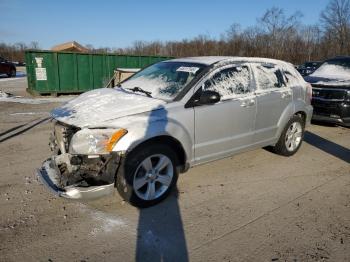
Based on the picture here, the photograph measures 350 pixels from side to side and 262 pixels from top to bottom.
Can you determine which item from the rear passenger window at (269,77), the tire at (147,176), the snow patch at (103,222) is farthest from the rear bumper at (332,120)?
the snow patch at (103,222)

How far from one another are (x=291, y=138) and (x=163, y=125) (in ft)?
10.4

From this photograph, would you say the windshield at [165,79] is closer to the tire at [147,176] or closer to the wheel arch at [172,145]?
the wheel arch at [172,145]

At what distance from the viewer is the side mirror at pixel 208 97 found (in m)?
4.46

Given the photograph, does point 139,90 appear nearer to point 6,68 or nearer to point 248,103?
point 248,103

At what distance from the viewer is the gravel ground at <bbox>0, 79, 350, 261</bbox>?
3260 mm

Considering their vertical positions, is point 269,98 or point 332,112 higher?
point 269,98

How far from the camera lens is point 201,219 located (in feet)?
12.7

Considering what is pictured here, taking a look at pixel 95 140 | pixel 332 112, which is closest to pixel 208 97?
pixel 95 140

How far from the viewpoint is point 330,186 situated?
4.95 meters

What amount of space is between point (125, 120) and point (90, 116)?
1.32 feet

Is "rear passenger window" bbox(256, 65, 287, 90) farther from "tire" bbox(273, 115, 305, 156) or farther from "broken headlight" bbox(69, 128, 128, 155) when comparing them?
"broken headlight" bbox(69, 128, 128, 155)

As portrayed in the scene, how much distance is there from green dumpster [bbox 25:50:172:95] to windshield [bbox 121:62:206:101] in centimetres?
1101

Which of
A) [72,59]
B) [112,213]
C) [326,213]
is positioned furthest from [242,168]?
[72,59]

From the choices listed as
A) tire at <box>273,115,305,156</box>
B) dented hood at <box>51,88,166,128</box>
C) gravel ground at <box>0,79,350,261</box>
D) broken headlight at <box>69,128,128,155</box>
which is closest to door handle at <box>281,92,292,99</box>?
tire at <box>273,115,305,156</box>
